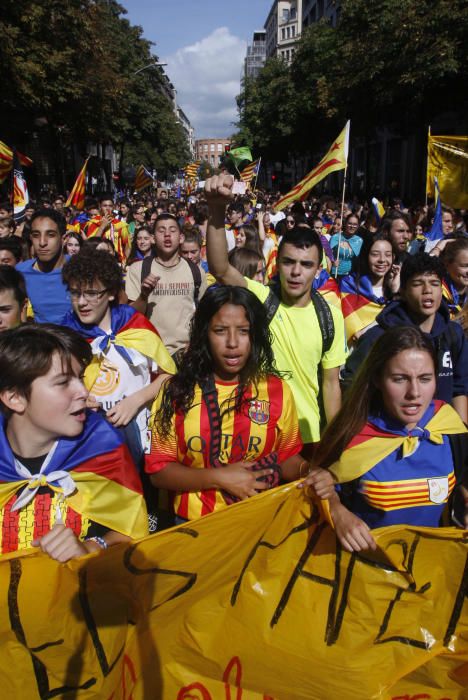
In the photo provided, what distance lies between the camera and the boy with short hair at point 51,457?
6.73 feet

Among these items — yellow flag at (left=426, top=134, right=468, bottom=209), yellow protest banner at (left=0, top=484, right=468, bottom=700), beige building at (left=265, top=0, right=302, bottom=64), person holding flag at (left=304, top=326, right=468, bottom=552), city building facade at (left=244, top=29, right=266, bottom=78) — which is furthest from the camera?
city building facade at (left=244, top=29, right=266, bottom=78)

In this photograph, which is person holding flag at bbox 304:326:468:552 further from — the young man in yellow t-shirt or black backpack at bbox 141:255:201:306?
black backpack at bbox 141:255:201:306

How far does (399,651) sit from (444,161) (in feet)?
25.4

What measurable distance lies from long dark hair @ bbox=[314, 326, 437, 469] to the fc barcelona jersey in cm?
21

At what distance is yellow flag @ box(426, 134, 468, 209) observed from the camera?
8.18 meters

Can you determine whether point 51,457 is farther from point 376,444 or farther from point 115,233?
point 115,233

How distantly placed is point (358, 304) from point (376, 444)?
2.74 meters

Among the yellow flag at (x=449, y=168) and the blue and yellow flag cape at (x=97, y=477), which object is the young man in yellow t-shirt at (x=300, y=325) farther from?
the yellow flag at (x=449, y=168)

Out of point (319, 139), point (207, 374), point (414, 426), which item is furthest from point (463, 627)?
point (319, 139)

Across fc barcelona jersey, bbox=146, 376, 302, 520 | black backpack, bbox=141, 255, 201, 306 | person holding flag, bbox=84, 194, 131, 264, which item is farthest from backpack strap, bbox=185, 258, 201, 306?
person holding flag, bbox=84, 194, 131, 264

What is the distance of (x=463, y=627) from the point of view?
1.99 meters

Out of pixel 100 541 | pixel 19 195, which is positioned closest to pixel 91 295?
pixel 100 541

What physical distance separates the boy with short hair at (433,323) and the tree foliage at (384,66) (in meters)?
17.3

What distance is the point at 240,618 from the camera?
6.66ft
